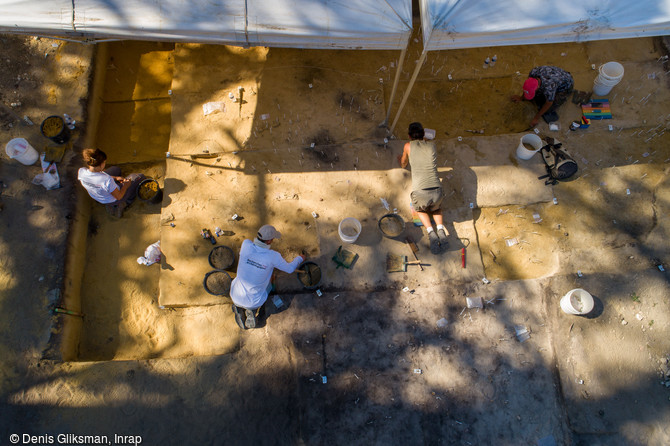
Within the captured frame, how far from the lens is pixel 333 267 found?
4.88m

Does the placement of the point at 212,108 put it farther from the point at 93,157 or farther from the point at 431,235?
the point at 431,235

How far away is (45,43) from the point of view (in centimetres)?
582

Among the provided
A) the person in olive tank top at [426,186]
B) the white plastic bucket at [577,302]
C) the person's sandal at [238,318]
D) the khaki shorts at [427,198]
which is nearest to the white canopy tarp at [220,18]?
the person in olive tank top at [426,186]

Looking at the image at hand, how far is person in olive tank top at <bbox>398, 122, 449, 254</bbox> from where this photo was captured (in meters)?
4.72

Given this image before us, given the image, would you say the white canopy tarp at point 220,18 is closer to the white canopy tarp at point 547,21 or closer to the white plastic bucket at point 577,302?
the white canopy tarp at point 547,21

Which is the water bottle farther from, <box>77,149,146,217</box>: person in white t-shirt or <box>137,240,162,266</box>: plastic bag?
<box>137,240,162,266</box>: plastic bag

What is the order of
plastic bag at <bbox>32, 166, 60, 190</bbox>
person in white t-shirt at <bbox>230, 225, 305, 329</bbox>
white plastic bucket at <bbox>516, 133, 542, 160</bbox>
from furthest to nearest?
white plastic bucket at <bbox>516, 133, 542, 160</bbox> → plastic bag at <bbox>32, 166, 60, 190</bbox> → person in white t-shirt at <bbox>230, 225, 305, 329</bbox>

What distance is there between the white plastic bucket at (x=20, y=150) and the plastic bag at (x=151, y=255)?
2.06 metres

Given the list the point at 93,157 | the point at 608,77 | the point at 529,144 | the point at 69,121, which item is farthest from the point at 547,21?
the point at 69,121

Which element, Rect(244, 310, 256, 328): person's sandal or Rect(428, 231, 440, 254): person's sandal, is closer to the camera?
Rect(244, 310, 256, 328): person's sandal

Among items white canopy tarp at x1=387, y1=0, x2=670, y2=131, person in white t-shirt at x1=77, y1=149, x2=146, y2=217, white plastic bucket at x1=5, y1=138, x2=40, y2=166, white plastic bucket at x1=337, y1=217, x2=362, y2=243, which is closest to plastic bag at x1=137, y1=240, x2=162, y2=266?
person in white t-shirt at x1=77, y1=149, x2=146, y2=217

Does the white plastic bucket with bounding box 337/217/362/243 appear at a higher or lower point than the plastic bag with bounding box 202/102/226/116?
lower

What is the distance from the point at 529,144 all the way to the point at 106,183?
19.3ft

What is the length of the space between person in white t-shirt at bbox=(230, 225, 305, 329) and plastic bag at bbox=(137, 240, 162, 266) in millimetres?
1482
